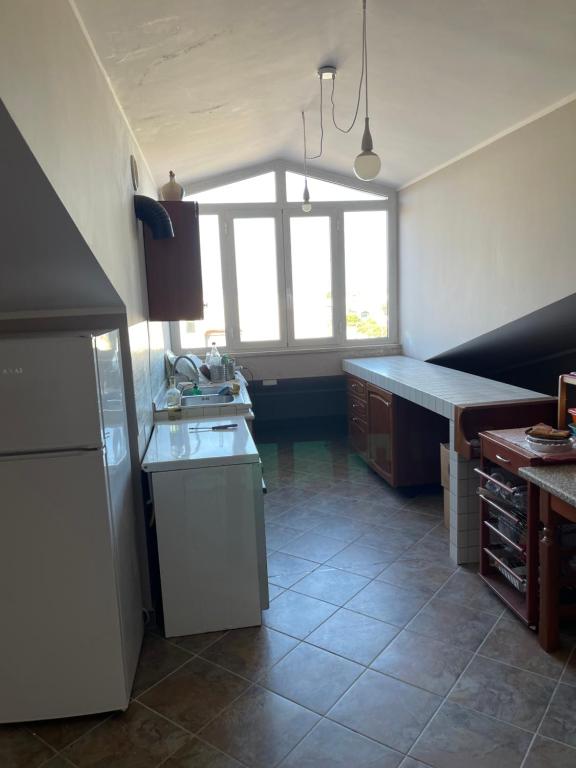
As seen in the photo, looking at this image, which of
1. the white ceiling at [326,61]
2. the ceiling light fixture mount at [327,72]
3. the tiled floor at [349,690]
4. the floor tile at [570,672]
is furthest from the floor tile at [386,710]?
the ceiling light fixture mount at [327,72]

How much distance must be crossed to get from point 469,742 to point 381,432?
2532 millimetres

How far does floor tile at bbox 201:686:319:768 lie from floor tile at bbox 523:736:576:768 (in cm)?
71

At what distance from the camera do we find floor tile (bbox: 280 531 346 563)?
3098mm

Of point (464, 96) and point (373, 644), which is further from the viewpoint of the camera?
point (464, 96)

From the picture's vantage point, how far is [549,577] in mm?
2145

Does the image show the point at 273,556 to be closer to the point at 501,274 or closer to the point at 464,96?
the point at 501,274

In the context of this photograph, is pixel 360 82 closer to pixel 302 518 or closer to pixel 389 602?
pixel 302 518

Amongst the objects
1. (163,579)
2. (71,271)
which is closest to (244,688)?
(163,579)

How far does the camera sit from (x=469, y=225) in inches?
150

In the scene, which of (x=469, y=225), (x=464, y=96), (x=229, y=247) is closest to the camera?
(x=464, y=96)

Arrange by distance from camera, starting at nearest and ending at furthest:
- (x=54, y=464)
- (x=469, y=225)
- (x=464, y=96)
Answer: (x=54, y=464) → (x=464, y=96) → (x=469, y=225)

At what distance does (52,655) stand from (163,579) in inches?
21.4

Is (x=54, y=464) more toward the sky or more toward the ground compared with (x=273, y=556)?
more toward the sky

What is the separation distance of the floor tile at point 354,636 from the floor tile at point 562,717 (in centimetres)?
66
